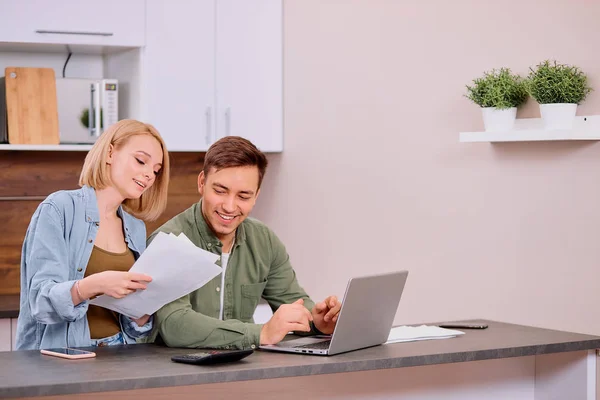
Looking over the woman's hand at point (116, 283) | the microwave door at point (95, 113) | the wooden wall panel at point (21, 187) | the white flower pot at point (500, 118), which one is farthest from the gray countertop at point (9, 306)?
the white flower pot at point (500, 118)

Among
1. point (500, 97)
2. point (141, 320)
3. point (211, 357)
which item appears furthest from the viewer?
point (500, 97)

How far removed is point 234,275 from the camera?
8.21ft

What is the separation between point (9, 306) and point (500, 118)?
2053 mm

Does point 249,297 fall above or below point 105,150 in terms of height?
below

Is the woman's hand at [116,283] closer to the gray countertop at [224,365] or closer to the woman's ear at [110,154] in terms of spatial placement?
the gray countertop at [224,365]

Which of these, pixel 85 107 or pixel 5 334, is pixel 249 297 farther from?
pixel 85 107

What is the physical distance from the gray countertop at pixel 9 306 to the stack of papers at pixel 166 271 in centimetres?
148

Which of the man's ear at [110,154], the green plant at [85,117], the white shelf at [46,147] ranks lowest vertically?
the white shelf at [46,147]

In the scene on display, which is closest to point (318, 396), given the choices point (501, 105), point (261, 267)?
point (261, 267)

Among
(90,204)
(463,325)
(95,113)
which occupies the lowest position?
(463,325)

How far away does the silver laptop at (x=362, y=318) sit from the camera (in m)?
2.03

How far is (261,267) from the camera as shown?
2543 mm

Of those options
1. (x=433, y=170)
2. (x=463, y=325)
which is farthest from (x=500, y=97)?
(x=463, y=325)

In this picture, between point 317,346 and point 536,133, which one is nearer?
point 317,346
